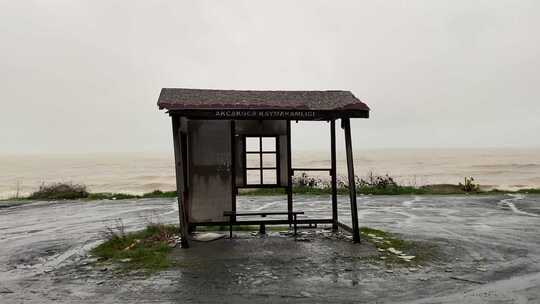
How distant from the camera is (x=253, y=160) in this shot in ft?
36.6

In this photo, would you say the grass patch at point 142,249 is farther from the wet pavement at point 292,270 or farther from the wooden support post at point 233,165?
the wooden support post at point 233,165

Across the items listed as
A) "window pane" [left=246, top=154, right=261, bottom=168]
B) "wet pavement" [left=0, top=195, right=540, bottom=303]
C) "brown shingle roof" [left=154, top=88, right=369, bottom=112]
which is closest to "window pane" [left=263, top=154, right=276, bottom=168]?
"window pane" [left=246, top=154, right=261, bottom=168]

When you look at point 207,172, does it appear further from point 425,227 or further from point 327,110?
point 425,227

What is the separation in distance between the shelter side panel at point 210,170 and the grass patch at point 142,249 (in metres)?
0.89

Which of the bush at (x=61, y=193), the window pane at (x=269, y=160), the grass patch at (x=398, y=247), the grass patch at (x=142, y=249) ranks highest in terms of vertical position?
the window pane at (x=269, y=160)

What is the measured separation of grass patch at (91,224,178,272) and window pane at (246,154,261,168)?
232cm

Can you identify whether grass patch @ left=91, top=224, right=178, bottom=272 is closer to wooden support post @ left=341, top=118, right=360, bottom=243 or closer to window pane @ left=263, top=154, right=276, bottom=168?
window pane @ left=263, top=154, right=276, bottom=168

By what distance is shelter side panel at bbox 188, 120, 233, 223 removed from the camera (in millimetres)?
10945

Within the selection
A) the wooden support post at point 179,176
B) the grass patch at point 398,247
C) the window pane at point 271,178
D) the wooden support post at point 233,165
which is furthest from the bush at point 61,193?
the grass patch at point 398,247

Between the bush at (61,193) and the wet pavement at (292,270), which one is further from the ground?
the bush at (61,193)

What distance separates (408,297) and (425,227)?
6878 mm

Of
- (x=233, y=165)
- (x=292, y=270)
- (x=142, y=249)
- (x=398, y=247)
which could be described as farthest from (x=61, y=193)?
(x=292, y=270)

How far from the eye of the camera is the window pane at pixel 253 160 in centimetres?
1119

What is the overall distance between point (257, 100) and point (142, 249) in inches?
146
